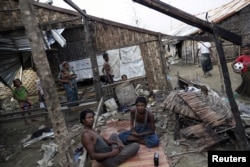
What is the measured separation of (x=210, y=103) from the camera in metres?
6.71

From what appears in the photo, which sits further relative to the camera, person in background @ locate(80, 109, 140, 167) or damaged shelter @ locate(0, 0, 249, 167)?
damaged shelter @ locate(0, 0, 249, 167)

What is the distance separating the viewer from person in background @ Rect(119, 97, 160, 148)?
226 inches

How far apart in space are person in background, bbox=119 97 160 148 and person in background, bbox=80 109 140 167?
617mm

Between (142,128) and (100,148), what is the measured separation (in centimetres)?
147

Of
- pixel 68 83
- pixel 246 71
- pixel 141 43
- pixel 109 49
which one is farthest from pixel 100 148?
pixel 141 43

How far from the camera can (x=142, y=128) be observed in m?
6.00

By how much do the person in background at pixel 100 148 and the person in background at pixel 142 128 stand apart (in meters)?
0.62

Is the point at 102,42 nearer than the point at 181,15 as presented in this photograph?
No

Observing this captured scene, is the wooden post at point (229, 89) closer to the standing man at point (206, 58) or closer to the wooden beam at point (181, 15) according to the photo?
the wooden beam at point (181, 15)

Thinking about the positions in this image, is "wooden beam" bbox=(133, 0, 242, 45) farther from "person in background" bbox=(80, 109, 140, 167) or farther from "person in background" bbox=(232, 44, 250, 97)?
"person in background" bbox=(232, 44, 250, 97)

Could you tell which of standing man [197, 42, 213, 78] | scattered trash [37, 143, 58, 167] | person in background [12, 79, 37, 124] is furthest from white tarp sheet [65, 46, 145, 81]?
scattered trash [37, 143, 58, 167]

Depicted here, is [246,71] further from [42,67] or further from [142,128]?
[42,67]

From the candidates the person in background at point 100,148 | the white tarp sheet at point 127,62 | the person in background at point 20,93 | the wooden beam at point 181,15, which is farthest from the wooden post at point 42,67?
the white tarp sheet at point 127,62

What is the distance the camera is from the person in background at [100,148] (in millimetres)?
4609
